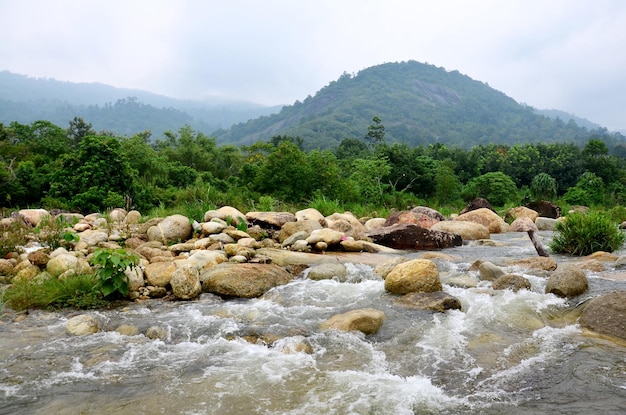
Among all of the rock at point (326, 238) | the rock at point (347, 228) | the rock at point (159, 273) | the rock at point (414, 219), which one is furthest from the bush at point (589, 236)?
the rock at point (159, 273)

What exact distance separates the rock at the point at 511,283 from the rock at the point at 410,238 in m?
4.92

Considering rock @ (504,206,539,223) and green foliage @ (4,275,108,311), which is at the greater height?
rock @ (504,206,539,223)

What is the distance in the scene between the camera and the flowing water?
3.63 meters

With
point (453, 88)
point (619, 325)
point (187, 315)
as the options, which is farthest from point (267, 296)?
point (453, 88)

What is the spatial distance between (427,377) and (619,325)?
261cm

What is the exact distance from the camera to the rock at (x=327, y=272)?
308 inches

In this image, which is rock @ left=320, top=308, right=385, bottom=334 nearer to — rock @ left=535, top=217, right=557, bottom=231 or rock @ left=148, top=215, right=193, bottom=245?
rock @ left=148, top=215, right=193, bottom=245

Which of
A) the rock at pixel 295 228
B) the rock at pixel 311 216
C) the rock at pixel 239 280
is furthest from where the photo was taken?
the rock at pixel 311 216

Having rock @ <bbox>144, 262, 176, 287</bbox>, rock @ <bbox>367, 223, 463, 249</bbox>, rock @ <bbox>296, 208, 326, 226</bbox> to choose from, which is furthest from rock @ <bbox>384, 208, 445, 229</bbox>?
rock @ <bbox>144, 262, 176, 287</bbox>

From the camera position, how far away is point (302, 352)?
4695mm

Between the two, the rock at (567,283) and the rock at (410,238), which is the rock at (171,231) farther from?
the rock at (567,283)

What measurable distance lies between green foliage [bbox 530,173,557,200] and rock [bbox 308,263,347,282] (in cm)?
3009

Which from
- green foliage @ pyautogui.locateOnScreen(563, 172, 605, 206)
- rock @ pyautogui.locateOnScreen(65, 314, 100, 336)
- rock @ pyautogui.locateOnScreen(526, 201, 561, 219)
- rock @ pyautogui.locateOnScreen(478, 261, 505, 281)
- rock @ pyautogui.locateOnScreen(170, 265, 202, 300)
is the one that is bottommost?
rock @ pyautogui.locateOnScreen(65, 314, 100, 336)

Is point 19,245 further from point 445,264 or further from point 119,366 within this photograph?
point 445,264
